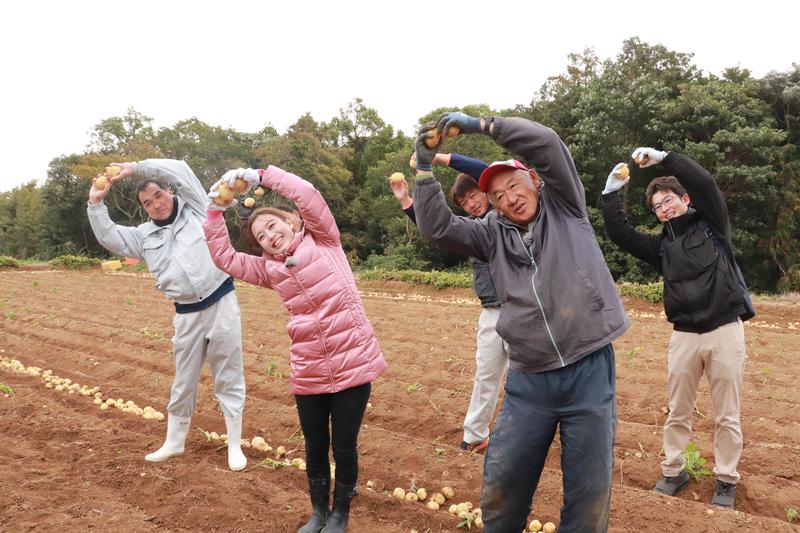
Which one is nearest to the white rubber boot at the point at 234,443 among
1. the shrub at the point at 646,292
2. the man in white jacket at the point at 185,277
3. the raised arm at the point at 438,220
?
the man in white jacket at the point at 185,277

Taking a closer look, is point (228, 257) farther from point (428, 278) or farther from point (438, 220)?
point (428, 278)

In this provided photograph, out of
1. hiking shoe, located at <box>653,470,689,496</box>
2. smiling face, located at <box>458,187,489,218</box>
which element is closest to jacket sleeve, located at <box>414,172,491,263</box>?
smiling face, located at <box>458,187,489,218</box>

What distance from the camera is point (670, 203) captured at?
3.50 m

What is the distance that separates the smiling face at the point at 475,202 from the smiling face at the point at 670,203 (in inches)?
43.4

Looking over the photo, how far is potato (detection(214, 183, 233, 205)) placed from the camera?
9.59 ft

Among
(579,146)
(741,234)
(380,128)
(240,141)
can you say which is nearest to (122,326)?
(579,146)

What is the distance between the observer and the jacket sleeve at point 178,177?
3840 millimetres

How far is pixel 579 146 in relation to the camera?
21422 mm

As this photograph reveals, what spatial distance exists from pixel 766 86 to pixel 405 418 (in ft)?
70.8

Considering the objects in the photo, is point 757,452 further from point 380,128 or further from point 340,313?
point 380,128

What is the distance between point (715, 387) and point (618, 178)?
1.43 metres

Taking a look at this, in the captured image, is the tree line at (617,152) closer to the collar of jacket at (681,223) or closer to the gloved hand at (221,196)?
the collar of jacket at (681,223)

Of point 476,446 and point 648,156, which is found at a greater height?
point 648,156

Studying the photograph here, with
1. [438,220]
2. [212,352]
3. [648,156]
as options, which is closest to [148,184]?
[212,352]
